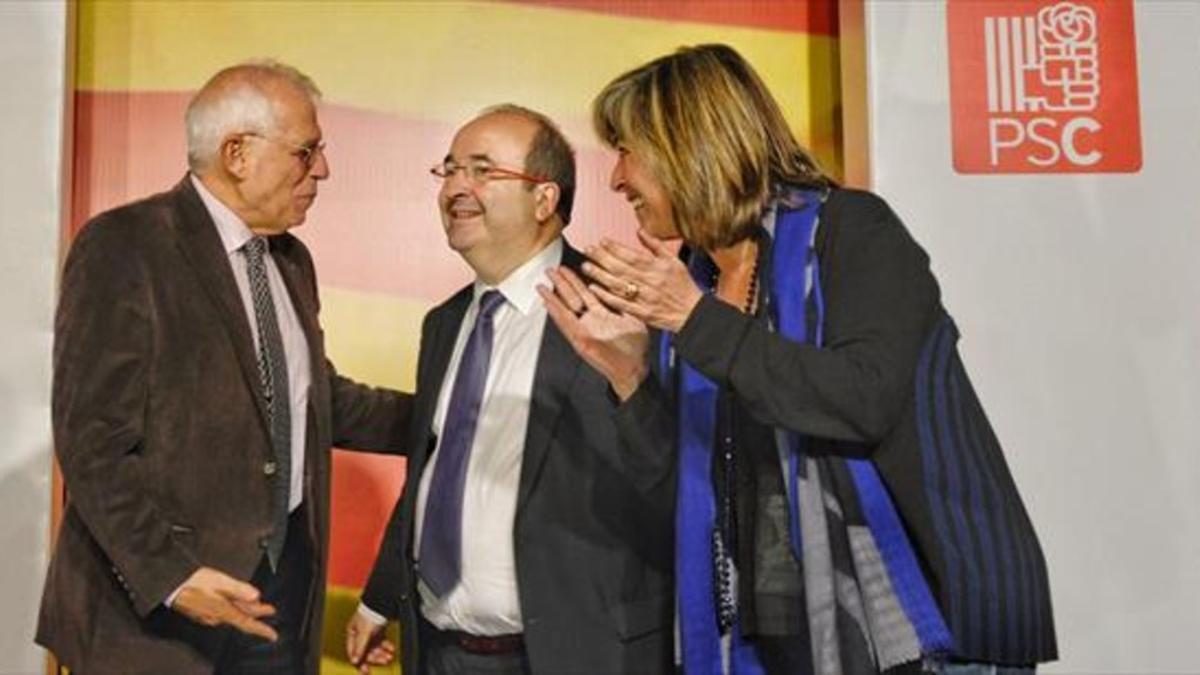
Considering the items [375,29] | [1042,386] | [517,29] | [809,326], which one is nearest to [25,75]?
[375,29]

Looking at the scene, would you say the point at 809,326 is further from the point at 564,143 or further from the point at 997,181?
the point at 997,181

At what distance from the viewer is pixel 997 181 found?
3131 mm

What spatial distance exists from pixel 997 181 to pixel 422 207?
4.47 feet

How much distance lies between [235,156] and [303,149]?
13 cm

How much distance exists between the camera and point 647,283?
1714 mm

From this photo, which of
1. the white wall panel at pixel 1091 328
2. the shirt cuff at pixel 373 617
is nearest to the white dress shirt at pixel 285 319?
the shirt cuff at pixel 373 617

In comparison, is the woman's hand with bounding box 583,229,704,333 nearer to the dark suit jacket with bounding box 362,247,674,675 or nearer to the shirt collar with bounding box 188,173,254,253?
the dark suit jacket with bounding box 362,247,674,675

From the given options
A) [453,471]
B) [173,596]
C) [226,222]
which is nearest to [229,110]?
[226,222]

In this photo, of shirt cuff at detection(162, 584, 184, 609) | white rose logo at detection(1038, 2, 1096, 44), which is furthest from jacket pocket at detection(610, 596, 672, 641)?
white rose logo at detection(1038, 2, 1096, 44)

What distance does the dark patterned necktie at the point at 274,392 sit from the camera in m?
2.35

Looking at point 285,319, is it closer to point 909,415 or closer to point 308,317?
point 308,317

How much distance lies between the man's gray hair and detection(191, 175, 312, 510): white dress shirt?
63mm

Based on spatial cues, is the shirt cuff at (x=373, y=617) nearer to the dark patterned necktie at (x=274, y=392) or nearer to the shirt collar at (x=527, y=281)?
the dark patterned necktie at (x=274, y=392)

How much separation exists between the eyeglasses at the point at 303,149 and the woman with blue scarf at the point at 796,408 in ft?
2.47
